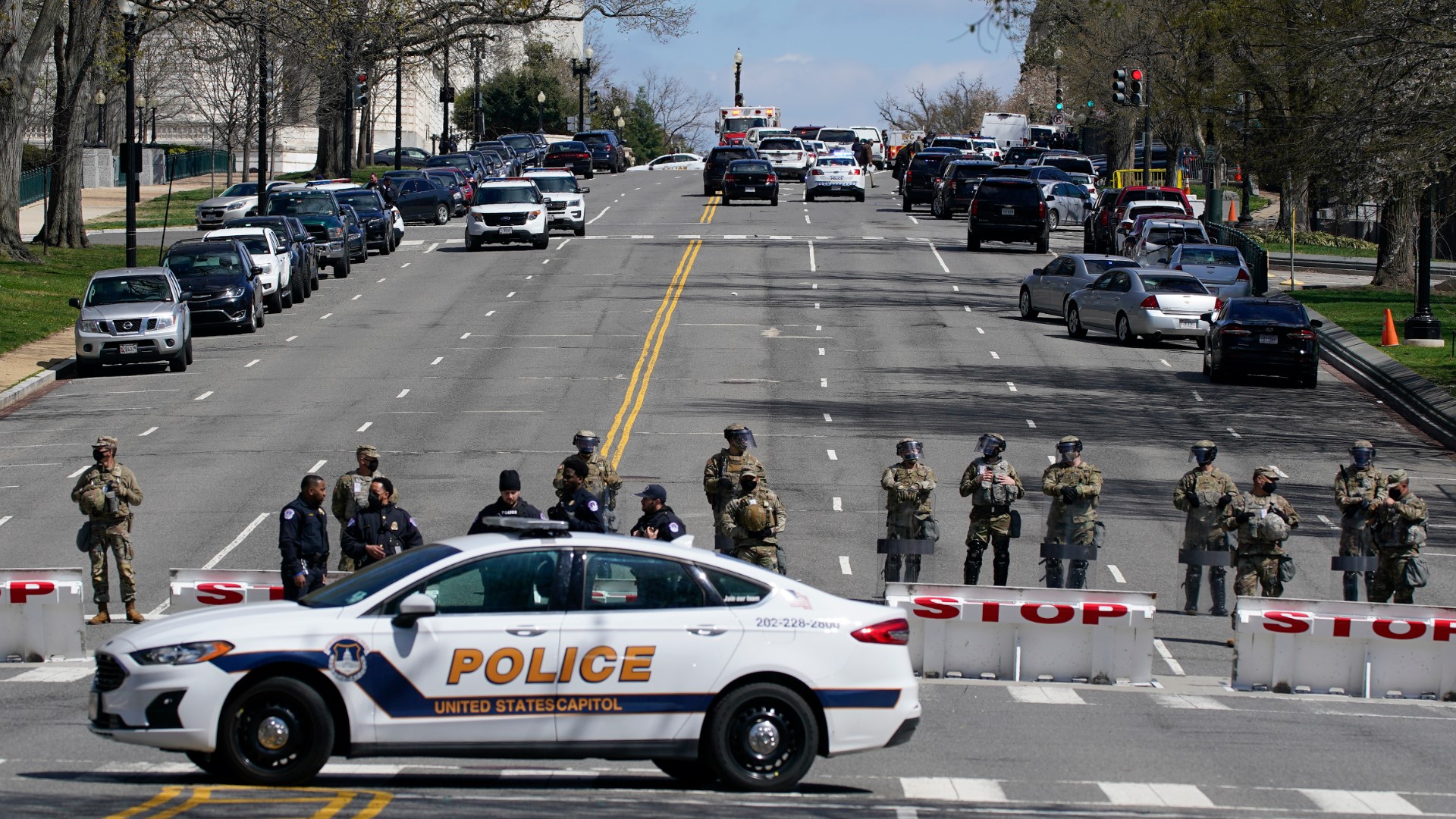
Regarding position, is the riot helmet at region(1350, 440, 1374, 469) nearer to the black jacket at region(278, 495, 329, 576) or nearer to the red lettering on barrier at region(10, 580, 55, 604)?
the black jacket at region(278, 495, 329, 576)

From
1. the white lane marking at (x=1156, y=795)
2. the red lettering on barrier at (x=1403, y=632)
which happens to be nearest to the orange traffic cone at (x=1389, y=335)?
the red lettering on barrier at (x=1403, y=632)

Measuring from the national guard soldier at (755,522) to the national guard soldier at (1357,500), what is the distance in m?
4.86

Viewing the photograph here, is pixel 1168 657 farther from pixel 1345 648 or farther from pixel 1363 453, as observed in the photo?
pixel 1363 453

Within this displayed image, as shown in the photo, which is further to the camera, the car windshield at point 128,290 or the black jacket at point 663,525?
the car windshield at point 128,290

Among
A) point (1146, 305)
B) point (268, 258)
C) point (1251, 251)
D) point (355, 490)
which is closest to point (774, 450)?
point (355, 490)

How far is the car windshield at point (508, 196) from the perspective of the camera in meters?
48.4

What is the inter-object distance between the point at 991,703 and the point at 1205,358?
63.5ft

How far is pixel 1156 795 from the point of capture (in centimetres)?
938

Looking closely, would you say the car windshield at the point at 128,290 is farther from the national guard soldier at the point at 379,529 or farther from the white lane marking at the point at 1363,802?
the white lane marking at the point at 1363,802

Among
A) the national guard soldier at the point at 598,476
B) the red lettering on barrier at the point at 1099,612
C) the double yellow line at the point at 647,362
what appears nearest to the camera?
the red lettering on barrier at the point at 1099,612

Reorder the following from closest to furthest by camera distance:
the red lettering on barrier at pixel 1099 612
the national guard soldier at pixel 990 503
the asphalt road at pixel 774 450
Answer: the asphalt road at pixel 774 450 → the red lettering on barrier at pixel 1099 612 → the national guard soldier at pixel 990 503

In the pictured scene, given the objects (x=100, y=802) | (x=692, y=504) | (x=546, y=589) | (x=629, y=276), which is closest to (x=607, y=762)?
(x=546, y=589)

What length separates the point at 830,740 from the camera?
9.19 meters

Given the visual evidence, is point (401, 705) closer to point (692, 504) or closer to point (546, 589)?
point (546, 589)
